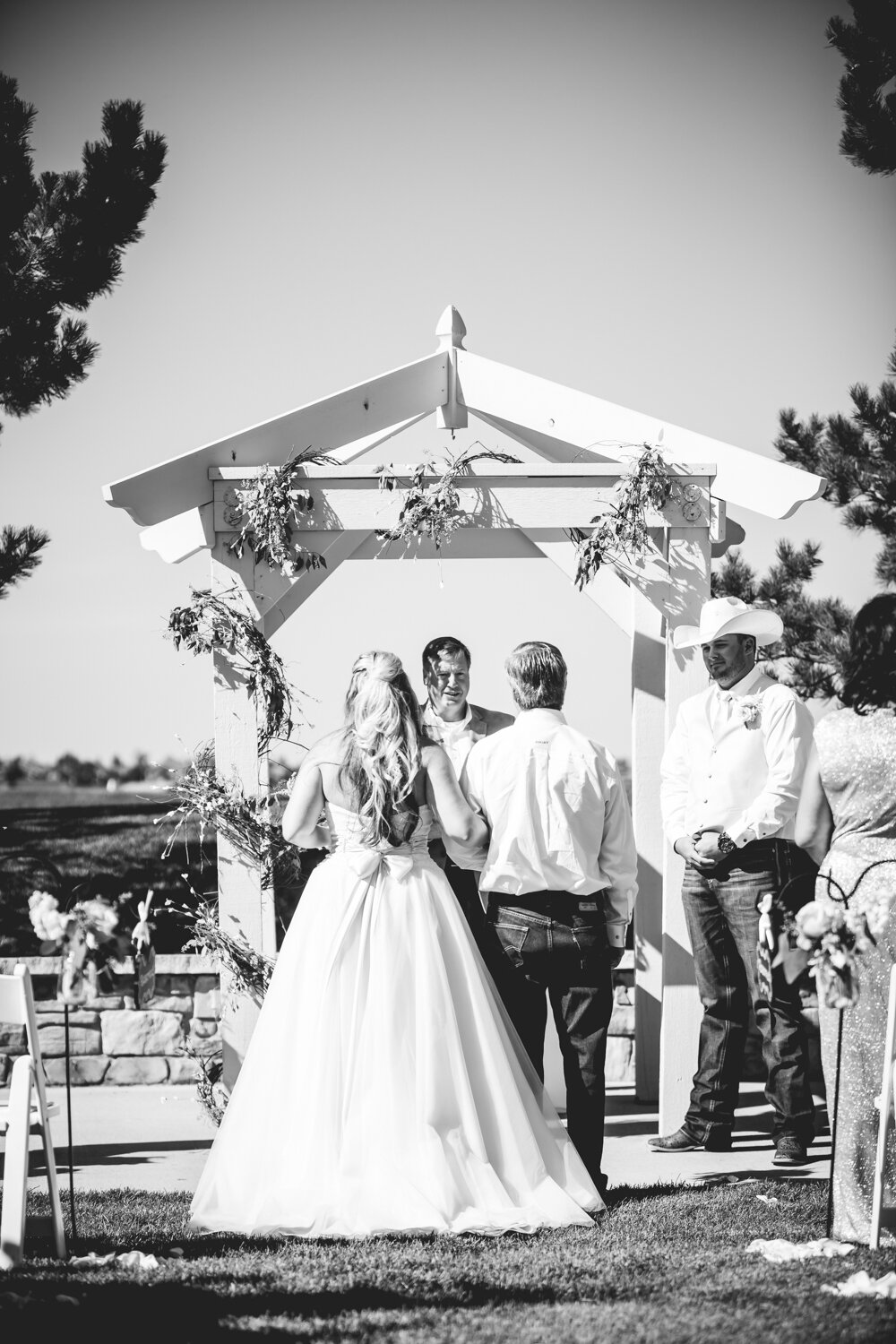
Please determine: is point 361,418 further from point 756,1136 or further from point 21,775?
point 21,775

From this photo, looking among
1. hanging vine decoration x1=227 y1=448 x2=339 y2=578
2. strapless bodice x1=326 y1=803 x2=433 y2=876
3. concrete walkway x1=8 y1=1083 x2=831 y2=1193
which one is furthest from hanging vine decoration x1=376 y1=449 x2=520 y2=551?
concrete walkway x1=8 y1=1083 x2=831 y2=1193

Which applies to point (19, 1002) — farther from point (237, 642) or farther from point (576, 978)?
point (237, 642)

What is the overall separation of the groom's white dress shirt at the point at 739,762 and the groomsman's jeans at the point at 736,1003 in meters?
0.14

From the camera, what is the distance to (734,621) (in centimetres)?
508

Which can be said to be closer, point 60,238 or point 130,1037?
point 130,1037

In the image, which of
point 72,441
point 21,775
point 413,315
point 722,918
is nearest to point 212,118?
point 413,315

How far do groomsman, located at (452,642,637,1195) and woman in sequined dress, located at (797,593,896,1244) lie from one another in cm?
80

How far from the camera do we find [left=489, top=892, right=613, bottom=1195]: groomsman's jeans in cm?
436

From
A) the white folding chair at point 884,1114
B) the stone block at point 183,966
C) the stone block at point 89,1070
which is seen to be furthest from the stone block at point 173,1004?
the white folding chair at point 884,1114

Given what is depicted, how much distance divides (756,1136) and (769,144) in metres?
7.29

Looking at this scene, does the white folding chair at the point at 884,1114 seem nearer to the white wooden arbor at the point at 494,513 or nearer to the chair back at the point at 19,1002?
the white wooden arbor at the point at 494,513

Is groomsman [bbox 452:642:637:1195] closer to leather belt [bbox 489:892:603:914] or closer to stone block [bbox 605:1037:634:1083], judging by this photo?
leather belt [bbox 489:892:603:914]

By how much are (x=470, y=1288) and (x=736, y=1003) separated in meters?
1.97

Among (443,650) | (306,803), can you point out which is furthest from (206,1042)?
(306,803)
